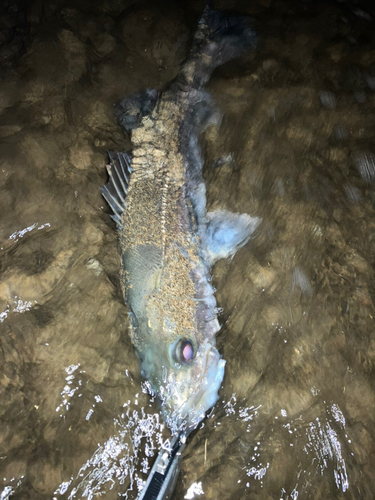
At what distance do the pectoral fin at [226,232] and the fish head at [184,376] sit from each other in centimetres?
54

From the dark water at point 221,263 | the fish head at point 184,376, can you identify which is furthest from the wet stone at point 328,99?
the fish head at point 184,376

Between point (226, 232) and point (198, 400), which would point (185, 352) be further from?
point (226, 232)

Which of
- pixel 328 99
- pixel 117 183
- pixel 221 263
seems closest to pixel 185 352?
pixel 221 263

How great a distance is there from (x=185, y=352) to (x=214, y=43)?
1.80 m

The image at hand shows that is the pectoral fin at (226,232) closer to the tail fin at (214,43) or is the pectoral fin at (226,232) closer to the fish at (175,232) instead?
the fish at (175,232)

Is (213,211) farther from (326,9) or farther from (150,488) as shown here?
(150,488)

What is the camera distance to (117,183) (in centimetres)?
219

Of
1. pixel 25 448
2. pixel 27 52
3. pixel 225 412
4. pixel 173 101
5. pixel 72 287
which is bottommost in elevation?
pixel 225 412

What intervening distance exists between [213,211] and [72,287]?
3.00ft

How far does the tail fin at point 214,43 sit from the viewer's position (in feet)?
6.42

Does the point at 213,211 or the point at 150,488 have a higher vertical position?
the point at 213,211

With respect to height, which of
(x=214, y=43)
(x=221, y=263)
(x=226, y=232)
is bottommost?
(x=221, y=263)

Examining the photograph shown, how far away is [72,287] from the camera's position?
2.01 m

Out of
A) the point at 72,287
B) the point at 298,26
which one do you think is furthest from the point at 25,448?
the point at 298,26
